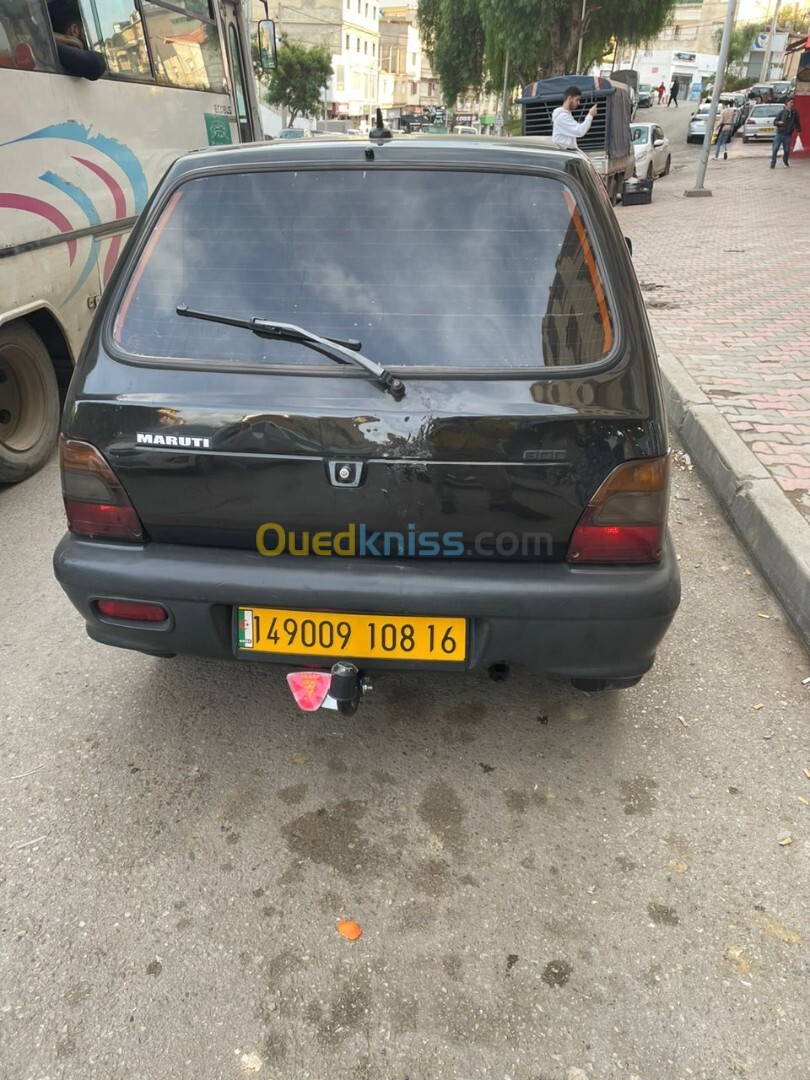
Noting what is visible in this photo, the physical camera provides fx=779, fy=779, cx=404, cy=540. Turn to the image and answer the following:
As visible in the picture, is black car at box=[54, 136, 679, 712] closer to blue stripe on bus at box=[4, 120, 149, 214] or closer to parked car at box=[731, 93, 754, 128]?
blue stripe on bus at box=[4, 120, 149, 214]

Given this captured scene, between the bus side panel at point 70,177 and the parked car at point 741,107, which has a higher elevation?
the bus side panel at point 70,177

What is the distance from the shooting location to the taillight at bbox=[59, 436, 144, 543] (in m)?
2.22

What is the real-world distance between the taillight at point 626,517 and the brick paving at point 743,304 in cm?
200

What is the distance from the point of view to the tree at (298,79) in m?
48.3

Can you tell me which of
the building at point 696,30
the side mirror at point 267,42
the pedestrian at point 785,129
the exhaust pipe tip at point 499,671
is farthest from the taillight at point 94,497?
the building at point 696,30

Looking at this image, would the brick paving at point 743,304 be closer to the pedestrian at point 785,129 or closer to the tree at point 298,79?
the pedestrian at point 785,129

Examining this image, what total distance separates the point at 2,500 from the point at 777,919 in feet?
13.9

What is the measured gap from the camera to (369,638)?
2.17 meters

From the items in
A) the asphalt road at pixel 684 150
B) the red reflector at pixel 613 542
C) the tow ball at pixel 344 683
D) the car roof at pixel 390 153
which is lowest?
the asphalt road at pixel 684 150

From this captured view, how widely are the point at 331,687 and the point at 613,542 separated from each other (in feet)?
2.90

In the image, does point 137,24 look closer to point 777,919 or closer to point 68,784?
point 68,784

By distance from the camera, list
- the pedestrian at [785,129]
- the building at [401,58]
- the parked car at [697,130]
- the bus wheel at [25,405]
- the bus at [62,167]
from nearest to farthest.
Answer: the bus at [62,167]
the bus wheel at [25,405]
the pedestrian at [785,129]
the parked car at [697,130]
the building at [401,58]

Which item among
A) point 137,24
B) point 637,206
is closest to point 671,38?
point 637,206

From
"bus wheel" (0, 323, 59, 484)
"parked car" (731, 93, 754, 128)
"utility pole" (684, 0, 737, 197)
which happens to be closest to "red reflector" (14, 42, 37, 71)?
"bus wheel" (0, 323, 59, 484)
